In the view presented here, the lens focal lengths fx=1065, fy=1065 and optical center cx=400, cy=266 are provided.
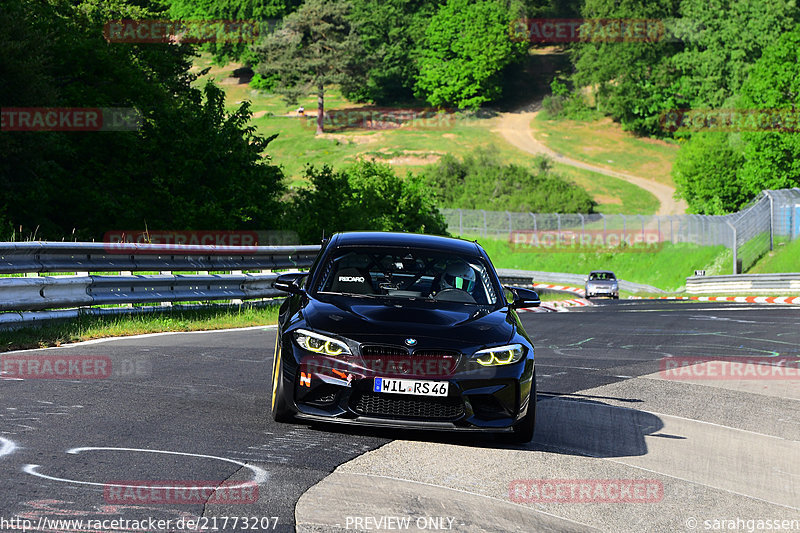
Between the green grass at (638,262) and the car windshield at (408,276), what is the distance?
49.7m

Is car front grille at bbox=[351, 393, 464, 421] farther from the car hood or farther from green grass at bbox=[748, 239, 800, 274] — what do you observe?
green grass at bbox=[748, 239, 800, 274]

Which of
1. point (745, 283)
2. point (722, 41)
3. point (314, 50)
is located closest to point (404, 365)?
point (745, 283)

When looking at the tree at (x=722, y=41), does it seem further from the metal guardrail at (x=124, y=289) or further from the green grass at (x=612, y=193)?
the metal guardrail at (x=124, y=289)

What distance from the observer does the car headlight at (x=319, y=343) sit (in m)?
7.13

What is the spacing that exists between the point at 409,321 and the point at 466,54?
446ft

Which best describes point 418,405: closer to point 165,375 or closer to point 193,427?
point 193,427

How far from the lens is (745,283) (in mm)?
43781

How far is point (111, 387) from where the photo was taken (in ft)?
29.1

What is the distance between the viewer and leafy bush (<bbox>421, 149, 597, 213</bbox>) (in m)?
90.1

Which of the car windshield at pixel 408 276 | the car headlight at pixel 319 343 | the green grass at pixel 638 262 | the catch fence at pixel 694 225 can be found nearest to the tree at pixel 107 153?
the car windshield at pixel 408 276

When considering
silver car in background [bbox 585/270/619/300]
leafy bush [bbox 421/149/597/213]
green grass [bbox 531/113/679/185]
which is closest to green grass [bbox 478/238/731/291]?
silver car in background [bbox 585/270/619/300]

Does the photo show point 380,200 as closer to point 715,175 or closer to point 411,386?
point 715,175

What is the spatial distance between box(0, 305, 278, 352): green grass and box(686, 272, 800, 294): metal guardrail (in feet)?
90.8

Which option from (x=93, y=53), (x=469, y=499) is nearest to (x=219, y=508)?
(x=469, y=499)
